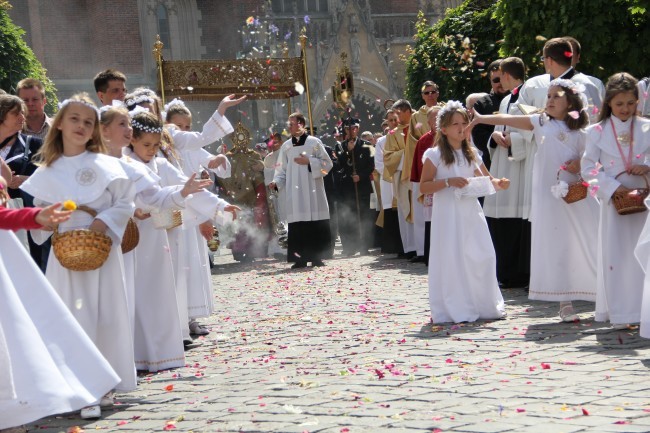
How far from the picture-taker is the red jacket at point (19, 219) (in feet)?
19.1

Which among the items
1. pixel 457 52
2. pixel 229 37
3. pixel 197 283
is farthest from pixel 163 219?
pixel 229 37

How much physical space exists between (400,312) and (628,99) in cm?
324

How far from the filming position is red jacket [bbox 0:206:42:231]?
5832 millimetres

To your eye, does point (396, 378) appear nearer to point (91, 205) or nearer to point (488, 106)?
point (91, 205)

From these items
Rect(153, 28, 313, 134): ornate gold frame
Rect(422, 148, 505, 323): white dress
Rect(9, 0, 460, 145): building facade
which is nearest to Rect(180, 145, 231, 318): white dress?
Rect(422, 148, 505, 323): white dress

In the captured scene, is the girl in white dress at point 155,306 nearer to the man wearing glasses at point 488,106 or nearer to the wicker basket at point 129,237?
the wicker basket at point 129,237

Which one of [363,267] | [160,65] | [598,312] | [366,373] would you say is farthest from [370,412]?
[160,65]

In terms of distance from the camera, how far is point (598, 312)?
347 inches

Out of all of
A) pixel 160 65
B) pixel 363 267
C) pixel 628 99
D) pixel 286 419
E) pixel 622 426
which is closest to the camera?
pixel 622 426

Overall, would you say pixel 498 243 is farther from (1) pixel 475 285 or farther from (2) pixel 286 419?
(2) pixel 286 419

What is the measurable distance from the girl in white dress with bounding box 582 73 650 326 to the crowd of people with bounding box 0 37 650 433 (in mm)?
12

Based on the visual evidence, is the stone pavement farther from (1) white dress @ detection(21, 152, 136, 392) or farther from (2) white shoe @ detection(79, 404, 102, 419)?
(1) white dress @ detection(21, 152, 136, 392)

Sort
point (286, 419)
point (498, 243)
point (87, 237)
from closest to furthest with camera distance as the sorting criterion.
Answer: point (286, 419), point (87, 237), point (498, 243)

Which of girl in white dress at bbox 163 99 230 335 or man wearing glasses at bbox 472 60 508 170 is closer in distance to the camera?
girl in white dress at bbox 163 99 230 335
